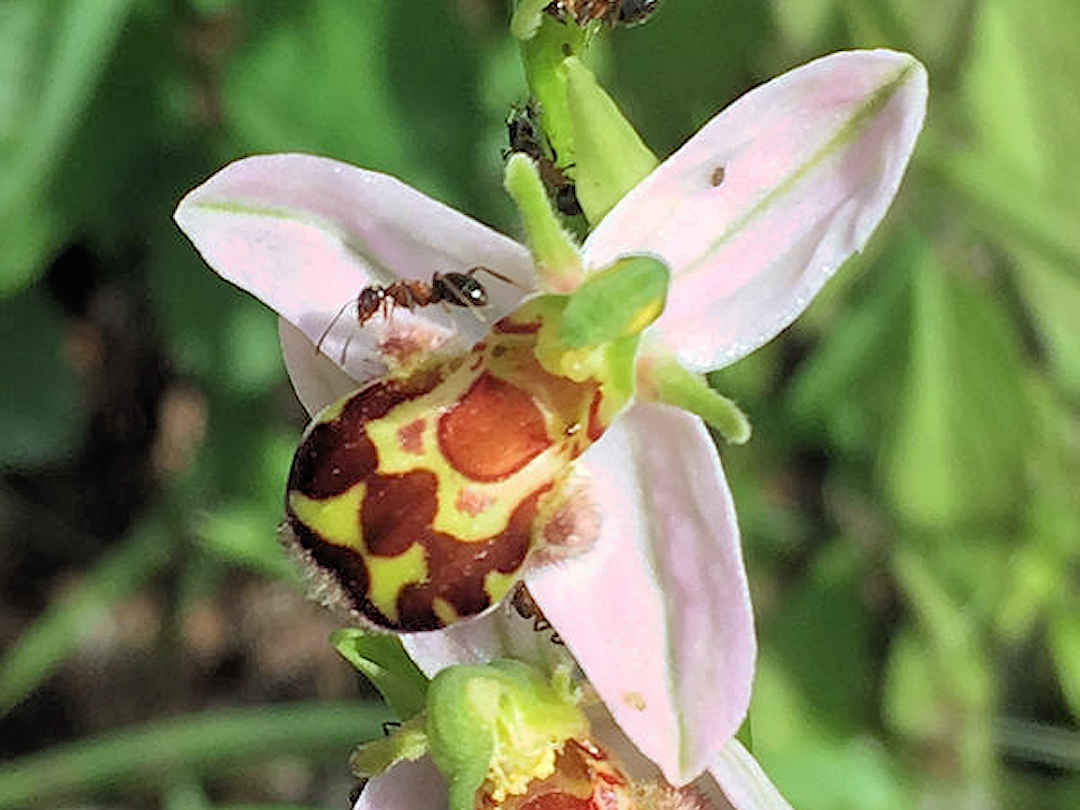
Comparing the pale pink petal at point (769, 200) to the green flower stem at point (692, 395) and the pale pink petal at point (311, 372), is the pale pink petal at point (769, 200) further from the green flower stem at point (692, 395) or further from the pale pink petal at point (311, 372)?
the pale pink petal at point (311, 372)

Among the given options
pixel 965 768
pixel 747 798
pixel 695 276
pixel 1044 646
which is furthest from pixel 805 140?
pixel 1044 646

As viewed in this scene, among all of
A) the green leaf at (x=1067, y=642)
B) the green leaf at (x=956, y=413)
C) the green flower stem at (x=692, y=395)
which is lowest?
the green leaf at (x=1067, y=642)

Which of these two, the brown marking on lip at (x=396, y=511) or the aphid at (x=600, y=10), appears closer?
the brown marking on lip at (x=396, y=511)

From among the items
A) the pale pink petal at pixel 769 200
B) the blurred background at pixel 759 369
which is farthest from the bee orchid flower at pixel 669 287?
the blurred background at pixel 759 369

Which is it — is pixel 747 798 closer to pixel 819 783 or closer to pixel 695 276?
pixel 695 276

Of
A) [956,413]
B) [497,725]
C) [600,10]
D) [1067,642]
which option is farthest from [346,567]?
[1067,642]

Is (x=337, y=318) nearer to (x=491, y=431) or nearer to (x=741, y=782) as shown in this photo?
(x=491, y=431)
